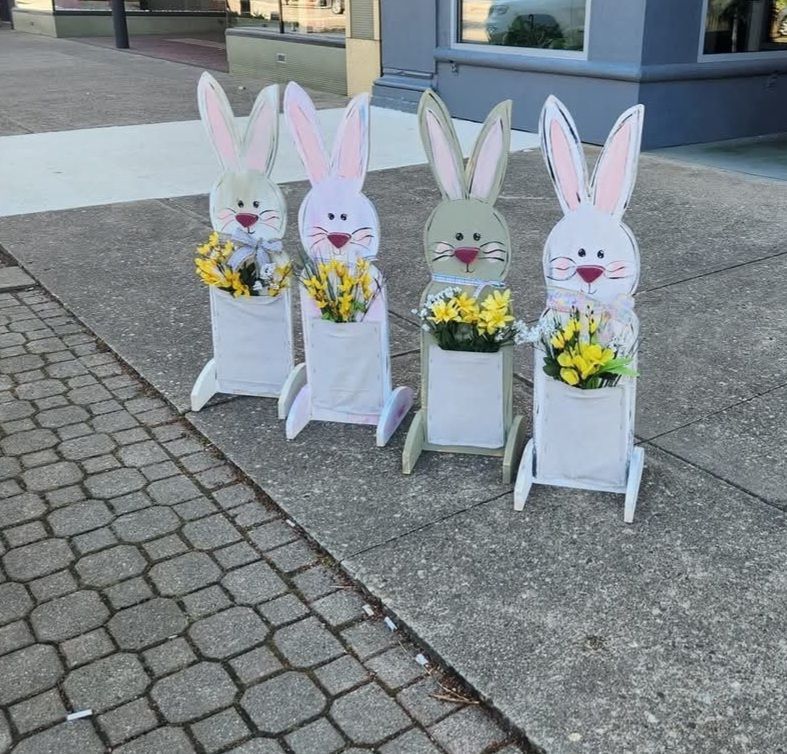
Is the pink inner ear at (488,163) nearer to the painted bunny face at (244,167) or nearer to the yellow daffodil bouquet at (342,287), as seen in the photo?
the yellow daffodil bouquet at (342,287)

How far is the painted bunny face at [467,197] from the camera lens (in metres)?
3.06

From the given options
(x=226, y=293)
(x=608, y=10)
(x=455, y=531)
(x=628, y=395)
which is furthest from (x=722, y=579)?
(x=608, y=10)

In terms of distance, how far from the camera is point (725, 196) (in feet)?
23.4

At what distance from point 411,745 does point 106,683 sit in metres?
0.84

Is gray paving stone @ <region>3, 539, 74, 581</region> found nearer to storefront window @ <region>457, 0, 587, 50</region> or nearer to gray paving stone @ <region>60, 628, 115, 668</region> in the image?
gray paving stone @ <region>60, 628, 115, 668</region>

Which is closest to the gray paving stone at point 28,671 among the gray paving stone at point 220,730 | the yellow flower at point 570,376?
the gray paving stone at point 220,730

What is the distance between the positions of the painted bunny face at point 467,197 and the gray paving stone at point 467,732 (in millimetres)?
1552

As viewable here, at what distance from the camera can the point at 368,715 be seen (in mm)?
2301

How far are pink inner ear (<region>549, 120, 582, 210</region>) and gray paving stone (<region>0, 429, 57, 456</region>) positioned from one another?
87.7 inches

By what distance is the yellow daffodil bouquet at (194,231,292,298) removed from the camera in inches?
146

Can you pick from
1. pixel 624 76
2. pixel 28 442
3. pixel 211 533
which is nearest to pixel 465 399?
pixel 211 533

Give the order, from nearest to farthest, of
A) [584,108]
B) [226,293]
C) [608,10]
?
[226,293] → [608,10] → [584,108]

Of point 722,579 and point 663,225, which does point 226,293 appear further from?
point 663,225

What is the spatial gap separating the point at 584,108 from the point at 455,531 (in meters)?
6.81
